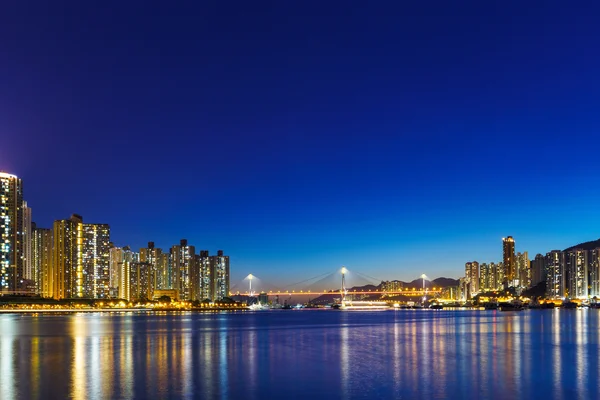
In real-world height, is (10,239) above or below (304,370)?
above

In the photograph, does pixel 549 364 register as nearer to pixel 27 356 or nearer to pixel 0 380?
pixel 0 380

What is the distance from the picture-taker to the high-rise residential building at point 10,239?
636ft

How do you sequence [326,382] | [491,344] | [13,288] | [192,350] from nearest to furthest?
[326,382]
[192,350]
[491,344]
[13,288]

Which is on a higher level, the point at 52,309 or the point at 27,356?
the point at 27,356

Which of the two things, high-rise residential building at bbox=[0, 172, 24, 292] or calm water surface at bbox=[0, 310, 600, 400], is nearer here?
calm water surface at bbox=[0, 310, 600, 400]

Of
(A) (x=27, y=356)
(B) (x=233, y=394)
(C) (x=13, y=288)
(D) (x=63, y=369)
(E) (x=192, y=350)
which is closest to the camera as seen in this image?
(B) (x=233, y=394)

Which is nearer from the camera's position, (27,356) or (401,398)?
(401,398)

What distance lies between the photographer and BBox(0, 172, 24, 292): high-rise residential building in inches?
7633

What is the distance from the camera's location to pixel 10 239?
195 m

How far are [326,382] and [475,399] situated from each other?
270 inches

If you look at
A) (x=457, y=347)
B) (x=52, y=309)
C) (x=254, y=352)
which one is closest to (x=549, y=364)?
(x=457, y=347)

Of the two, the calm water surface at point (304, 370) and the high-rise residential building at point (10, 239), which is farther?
the high-rise residential building at point (10, 239)

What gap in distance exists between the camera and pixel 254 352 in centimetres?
4359

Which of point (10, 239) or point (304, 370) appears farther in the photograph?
point (10, 239)
